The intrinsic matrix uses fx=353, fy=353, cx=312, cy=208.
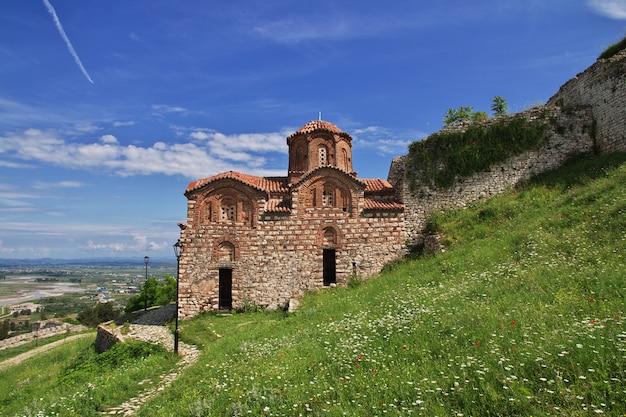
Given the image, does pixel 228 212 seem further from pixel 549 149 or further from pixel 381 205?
pixel 549 149

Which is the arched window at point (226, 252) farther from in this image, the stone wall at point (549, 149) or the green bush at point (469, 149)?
the green bush at point (469, 149)

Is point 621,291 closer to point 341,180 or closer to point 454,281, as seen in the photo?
point 454,281

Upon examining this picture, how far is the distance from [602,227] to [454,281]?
4.28m

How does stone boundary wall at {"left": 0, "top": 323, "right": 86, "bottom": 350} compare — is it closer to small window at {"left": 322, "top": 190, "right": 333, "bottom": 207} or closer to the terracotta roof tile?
small window at {"left": 322, "top": 190, "right": 333, "bottom": 207}

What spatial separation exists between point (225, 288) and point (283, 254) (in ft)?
12.5

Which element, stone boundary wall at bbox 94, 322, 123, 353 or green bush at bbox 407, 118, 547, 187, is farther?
green bush at bbox 407, 118, 547, 187

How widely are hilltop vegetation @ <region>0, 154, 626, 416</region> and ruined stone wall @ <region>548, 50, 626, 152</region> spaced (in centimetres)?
175

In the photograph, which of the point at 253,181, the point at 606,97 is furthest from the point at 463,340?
the point at 606,97

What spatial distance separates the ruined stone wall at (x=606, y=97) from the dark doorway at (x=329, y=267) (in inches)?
533

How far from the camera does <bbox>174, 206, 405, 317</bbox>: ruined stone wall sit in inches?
661

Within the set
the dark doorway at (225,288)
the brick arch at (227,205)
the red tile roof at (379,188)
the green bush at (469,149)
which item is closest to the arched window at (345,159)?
the red tile roof at (379,188)

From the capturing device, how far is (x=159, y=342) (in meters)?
13.3

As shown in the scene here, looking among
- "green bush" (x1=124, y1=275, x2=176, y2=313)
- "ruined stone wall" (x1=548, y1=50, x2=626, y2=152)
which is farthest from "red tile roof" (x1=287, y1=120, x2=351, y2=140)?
"green bush" (x1=124, y1=275, x2=176, y2=313)

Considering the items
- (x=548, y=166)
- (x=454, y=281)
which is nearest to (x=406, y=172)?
(x=548, y=166)
